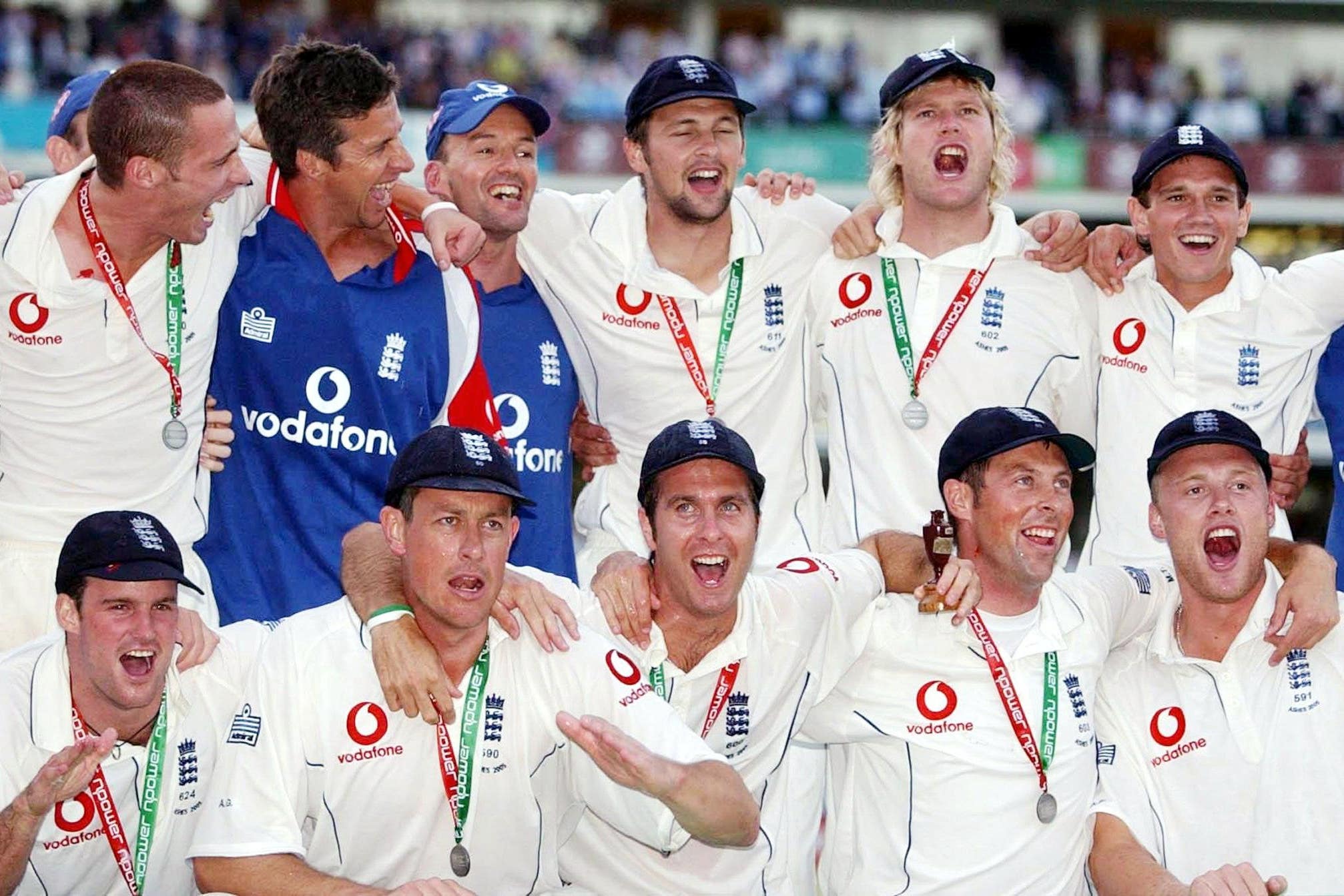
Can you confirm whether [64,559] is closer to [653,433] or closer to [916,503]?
[653,433]

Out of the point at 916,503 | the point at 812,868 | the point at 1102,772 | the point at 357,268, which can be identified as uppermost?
the point at 357,268

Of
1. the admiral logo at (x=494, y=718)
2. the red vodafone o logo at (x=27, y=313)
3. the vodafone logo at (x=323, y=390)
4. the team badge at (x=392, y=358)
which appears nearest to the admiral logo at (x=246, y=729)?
the admiral logo at (x=494, y=718)

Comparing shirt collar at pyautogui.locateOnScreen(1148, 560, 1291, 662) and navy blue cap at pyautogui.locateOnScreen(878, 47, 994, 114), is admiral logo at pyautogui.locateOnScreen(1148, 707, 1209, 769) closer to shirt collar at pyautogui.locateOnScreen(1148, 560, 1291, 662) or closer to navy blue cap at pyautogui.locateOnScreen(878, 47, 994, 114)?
shirt collar at pyautogui.locateOnScreen(1148, 560, 1291, 662)

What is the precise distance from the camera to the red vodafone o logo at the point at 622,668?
18.8ft

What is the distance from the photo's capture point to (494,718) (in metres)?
5.70

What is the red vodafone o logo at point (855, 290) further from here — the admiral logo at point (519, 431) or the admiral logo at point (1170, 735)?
the admiral logo at point (1170, 735)

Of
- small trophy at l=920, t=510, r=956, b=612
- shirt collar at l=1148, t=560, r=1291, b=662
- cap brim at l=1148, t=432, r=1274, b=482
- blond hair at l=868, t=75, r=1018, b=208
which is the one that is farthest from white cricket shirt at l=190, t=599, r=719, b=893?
blond hair at l=868, t=75, r=1018, b=208

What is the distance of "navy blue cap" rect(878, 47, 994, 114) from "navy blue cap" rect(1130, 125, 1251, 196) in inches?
25.6

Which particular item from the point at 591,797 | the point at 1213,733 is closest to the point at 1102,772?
the point at 1213,733

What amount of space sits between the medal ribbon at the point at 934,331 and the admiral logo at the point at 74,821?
3.20 meters

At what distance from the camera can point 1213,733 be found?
6.20 m

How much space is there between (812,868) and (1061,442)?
1837 millimetres

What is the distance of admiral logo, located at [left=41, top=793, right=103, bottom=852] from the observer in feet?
18.5

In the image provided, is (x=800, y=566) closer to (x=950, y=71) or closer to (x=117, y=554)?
(x=950, y=71)
